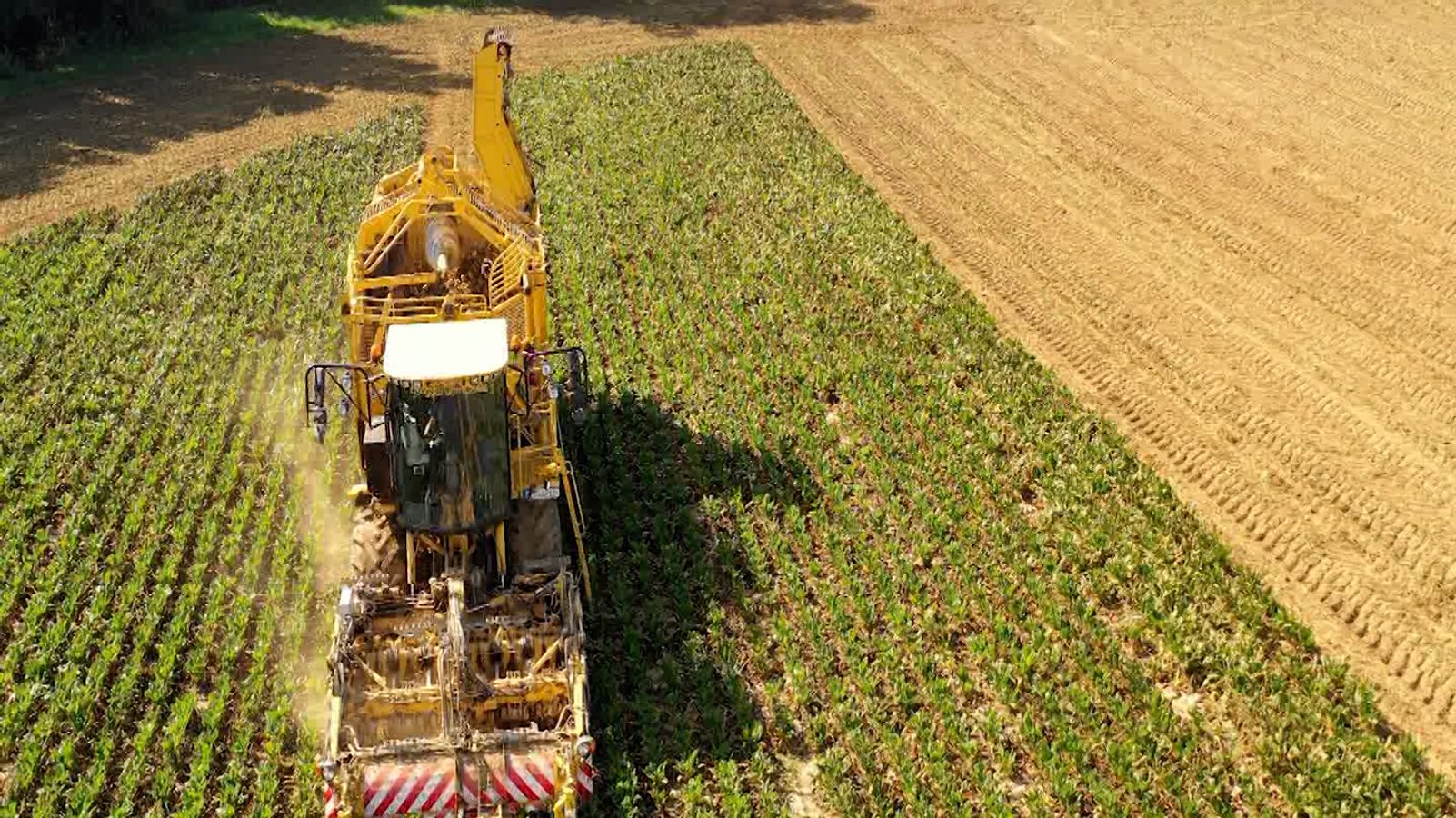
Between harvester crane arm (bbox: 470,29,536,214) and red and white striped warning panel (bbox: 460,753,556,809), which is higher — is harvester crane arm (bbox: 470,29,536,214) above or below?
above

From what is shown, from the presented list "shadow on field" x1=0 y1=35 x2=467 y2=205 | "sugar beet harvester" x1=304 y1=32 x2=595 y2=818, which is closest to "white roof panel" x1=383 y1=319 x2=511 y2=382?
"sugar beet harvester" x1=304 y1=32 x2=595 y2=818

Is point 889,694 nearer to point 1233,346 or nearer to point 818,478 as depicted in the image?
point 818,478

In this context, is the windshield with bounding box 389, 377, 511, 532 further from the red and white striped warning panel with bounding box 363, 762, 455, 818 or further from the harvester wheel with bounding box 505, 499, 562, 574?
the red and white striped warning panel with bounding box 363, 762, 455, 818

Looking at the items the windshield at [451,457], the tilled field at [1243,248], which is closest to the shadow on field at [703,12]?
the tilled field at [1243,248]

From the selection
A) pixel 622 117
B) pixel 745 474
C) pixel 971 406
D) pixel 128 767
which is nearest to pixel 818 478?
pixel 745 474

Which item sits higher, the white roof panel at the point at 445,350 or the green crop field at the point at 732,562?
the white roof panel at the point at 445,350

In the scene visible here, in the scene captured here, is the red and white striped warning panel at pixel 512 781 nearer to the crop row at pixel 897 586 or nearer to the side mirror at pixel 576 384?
the crop row at pixel 897 586
